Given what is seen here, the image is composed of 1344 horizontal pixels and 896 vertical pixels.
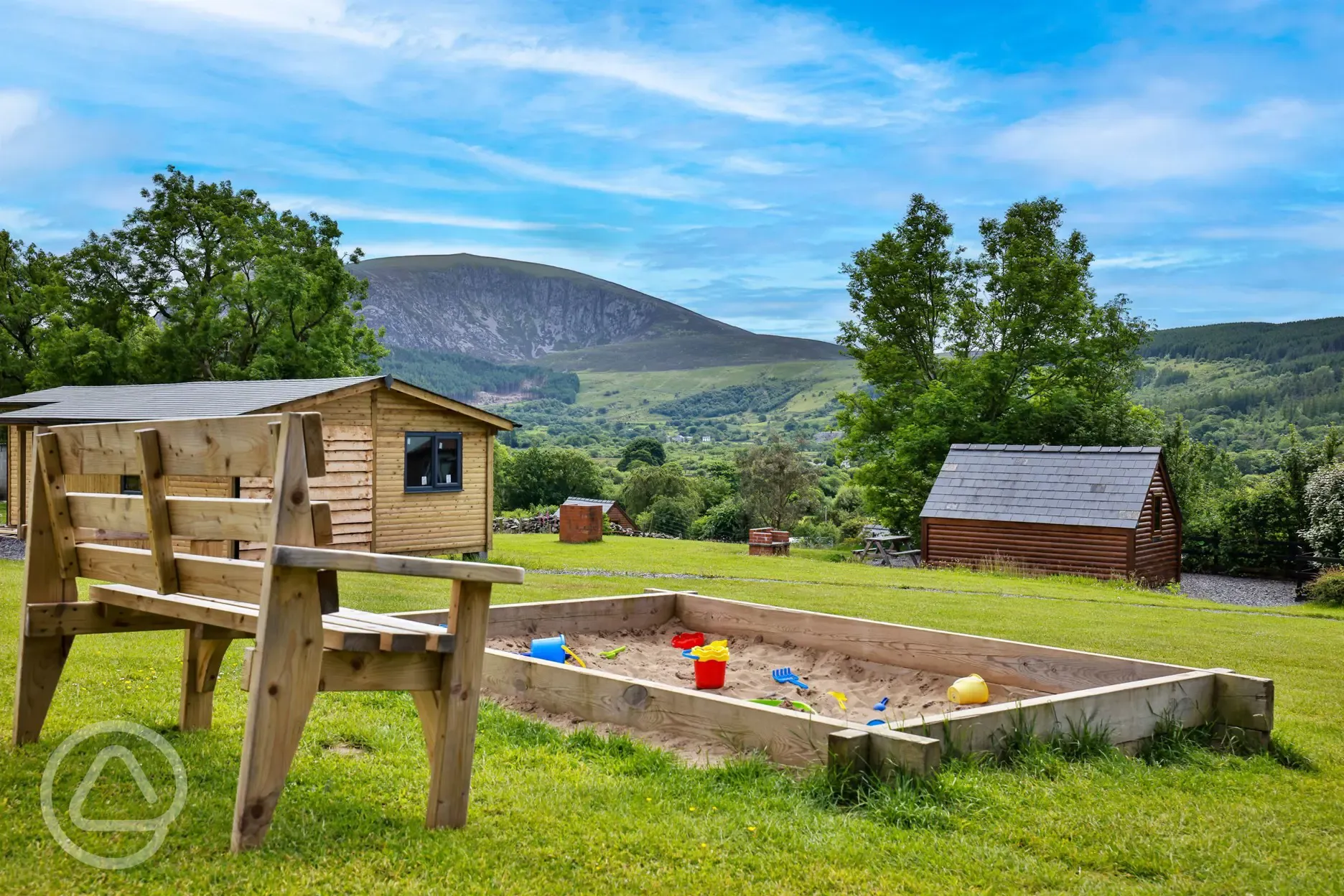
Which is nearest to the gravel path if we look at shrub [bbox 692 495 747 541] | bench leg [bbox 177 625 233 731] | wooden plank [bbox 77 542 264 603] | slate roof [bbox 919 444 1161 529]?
slate roof [bbox 919 444 1161 529]

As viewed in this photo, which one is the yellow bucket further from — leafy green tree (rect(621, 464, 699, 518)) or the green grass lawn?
leafy green tree (rect(621, 464, 699, 518))

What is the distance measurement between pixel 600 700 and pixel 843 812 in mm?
1933

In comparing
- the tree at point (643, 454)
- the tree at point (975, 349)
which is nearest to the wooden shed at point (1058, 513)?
the tree at point (975, 349)

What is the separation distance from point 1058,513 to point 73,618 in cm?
2590

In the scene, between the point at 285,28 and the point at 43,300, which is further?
the point at 43,300

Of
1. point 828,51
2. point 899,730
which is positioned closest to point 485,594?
point 899,730

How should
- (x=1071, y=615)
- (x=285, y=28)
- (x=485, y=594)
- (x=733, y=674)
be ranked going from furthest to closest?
1. (x=285, y=28)
2. (x=1071, y=615)
3. (x=733, y=674)
4. (x=485, y=594)

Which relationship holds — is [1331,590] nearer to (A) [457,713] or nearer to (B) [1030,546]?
(B) [1030,546]

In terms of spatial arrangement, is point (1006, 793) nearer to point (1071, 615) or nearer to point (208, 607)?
point (208, 607)

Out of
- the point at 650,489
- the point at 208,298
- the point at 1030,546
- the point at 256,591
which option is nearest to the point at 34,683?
the point at 256,591

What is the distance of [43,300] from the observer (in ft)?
131

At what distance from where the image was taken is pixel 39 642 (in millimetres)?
4766

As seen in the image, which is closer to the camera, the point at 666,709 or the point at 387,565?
the point at 387,565

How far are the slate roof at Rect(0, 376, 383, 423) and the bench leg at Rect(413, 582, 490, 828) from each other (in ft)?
47.4
